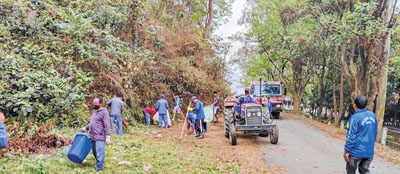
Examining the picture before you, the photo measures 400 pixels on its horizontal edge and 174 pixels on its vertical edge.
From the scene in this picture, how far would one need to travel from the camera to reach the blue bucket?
679cm

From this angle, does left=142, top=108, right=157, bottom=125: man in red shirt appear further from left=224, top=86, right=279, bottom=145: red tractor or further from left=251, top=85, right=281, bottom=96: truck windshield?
left=251, top=85, right=281, bottom=96: truck windshield

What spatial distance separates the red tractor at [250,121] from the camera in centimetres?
1100

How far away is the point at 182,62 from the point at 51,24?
27.6ft

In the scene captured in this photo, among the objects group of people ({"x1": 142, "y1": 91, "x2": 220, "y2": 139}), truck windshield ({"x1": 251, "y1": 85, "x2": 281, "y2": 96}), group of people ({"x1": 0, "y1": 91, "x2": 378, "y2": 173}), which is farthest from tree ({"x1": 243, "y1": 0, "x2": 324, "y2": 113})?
group of people ({"x1": 0, "y1": 91, "x2": 378, "y2": 173})

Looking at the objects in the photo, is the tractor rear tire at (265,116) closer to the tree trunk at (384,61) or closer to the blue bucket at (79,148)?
the tree trunk at (384,61)

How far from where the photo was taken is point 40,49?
11477mm

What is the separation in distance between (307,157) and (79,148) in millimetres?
6330

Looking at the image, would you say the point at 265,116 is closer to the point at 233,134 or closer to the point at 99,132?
the point at 233,134

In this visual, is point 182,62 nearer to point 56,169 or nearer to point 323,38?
point 323,38

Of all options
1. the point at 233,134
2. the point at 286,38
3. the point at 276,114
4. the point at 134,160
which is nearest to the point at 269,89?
the point at 276,114

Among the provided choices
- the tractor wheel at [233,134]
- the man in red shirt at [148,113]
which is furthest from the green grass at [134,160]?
the man in red shirt at [148,113]

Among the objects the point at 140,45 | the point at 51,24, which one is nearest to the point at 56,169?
the point at 51,24

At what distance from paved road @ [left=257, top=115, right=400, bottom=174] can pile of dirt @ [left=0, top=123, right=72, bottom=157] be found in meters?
5.54

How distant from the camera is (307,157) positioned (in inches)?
377
